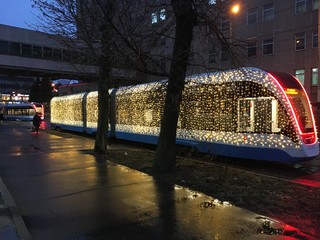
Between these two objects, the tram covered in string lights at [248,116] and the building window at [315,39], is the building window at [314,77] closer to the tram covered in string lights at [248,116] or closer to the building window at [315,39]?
the building window at [315,39]

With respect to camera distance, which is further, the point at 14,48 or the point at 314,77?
the point at 14,48

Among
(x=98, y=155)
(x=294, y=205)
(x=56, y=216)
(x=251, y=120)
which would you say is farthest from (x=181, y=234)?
(x=98, y=155)

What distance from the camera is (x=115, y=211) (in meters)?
6.74

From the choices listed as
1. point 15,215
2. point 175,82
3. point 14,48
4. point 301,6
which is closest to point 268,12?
point 301,6

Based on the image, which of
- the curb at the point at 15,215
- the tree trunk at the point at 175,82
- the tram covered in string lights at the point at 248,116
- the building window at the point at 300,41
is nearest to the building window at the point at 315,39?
the building window at the point at 300,41

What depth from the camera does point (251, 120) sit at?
486 inches

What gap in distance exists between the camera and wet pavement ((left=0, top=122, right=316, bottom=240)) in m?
5.64

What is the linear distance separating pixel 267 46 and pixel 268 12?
336cm

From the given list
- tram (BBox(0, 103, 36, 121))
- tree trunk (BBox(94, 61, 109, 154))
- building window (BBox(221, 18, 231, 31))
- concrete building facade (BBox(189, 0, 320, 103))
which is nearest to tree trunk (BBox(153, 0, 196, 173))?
building window (BBox(221, 18, 231, 31))

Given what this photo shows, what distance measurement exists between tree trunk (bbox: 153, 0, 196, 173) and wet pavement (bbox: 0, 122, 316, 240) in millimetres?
813

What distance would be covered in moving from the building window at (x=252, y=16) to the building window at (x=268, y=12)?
3.81 feet

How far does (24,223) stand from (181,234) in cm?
241

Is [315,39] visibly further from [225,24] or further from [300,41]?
[225,24]

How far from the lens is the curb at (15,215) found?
18.0 feet
